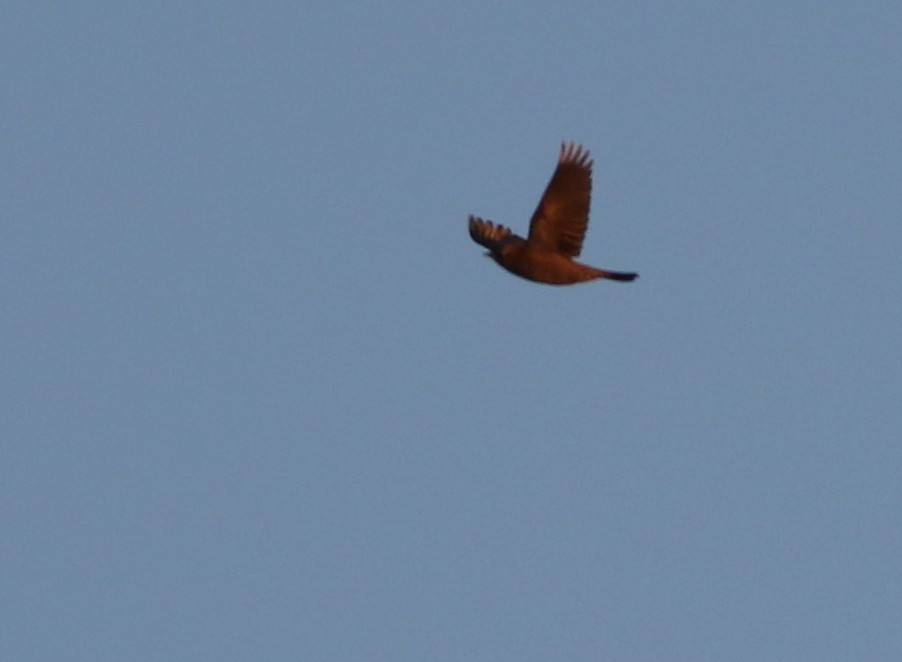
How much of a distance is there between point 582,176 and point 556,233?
715 millimetres

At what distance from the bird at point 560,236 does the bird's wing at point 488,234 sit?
0.27 m

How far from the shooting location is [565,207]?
40406 millimetres

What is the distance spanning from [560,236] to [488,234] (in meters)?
1.70

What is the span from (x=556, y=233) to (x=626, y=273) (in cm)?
97

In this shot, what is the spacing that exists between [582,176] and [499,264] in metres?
1.42

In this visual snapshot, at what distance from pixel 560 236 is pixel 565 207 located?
34cm

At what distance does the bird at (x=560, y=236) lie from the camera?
40.3 meters

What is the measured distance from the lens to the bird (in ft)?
132

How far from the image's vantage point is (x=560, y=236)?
40.4 metres

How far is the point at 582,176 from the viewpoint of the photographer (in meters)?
40.4

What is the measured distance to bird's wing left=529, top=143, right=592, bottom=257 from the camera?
40344 millimetres

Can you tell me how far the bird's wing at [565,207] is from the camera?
132 ft

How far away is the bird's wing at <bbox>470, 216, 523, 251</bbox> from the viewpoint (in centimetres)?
4098

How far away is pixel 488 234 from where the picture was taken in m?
41.9
